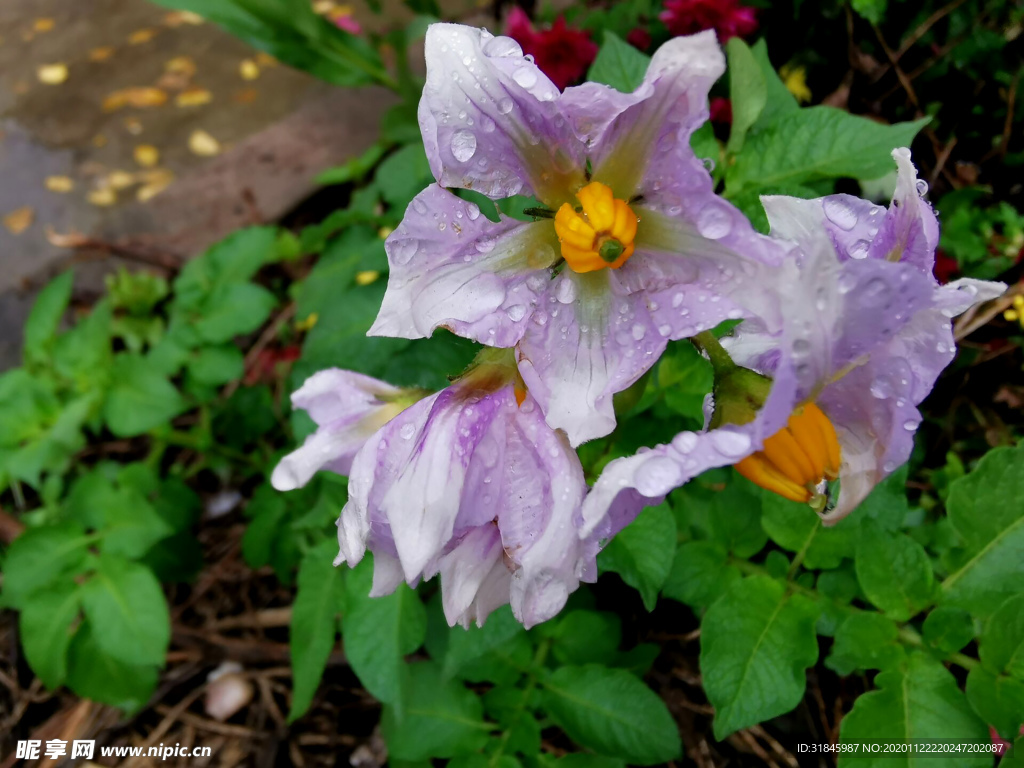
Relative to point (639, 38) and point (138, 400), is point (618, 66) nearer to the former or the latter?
point (639, 38)

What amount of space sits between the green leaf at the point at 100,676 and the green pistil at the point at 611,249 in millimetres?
1376

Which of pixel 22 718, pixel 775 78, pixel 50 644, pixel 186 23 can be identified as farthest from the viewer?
pixel 186 23

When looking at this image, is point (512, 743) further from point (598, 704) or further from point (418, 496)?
point (418, 496)

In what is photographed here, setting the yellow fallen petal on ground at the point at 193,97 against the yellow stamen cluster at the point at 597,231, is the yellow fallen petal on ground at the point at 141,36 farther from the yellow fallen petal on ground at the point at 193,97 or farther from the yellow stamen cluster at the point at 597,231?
the yellow stamen cluster at the point at 597,231

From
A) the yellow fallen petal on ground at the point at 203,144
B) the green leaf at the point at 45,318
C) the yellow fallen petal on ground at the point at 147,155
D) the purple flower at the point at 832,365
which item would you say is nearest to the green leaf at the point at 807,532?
the purple flower at the point at 832,365

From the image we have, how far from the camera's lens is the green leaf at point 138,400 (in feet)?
5.45

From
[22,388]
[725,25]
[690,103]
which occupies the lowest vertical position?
[22,388]

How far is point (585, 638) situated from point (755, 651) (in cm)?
39

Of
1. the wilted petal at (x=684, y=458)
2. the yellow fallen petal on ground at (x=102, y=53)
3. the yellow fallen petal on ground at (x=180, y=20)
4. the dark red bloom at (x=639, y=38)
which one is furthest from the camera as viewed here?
the yellow fallen petal on ground at (x=180, y=20)

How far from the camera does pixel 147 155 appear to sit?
3.14 metres

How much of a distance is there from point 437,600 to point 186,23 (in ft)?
11.8

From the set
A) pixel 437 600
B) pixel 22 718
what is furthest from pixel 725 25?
pixel 22 718

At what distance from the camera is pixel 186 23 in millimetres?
3695

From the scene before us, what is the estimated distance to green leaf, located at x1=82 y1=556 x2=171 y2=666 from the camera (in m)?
1.42
